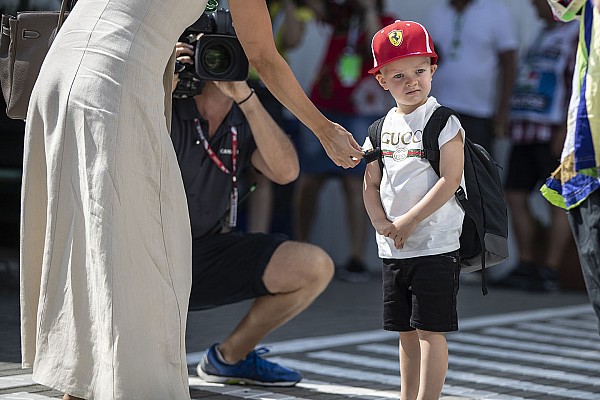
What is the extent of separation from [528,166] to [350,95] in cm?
159

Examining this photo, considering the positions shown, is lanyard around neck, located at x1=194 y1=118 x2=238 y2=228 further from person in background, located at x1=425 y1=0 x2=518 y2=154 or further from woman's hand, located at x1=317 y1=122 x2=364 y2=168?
person in background, located at x1=425 y1=0 x2=518 y2=154

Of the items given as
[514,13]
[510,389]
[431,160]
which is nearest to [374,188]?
[431,160]

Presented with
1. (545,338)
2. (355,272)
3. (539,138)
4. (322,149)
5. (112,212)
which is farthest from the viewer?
(322,149)

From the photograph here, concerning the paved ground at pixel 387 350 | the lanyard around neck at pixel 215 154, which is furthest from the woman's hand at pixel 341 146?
the paved ground at pixel 387 350

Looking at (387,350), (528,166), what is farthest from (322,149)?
(387,350)

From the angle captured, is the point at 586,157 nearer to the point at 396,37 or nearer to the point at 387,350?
the point at 396,37

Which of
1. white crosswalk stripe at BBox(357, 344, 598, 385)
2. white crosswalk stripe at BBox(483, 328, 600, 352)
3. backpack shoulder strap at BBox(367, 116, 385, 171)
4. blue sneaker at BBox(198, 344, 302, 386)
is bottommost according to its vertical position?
white crosswalk stripe at BBox(483, 328, 600, 352)

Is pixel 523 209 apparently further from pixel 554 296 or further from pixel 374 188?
pixel 374 188

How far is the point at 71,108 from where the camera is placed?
3775 millimetres

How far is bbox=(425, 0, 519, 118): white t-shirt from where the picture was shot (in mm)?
9648

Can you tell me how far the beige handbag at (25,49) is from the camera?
4191 millimetres

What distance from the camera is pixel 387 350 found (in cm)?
638

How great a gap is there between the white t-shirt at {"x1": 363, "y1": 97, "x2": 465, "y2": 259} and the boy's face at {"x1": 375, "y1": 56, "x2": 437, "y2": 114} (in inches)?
2.1

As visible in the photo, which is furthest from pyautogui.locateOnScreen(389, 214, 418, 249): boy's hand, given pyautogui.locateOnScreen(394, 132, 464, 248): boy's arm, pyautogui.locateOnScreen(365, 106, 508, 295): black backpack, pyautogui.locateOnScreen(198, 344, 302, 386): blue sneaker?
pyautogui.locateOnScreen(198, 344, 302, 386): blue sneaker
